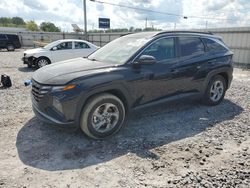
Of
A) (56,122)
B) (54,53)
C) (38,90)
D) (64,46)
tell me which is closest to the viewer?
(56,122)

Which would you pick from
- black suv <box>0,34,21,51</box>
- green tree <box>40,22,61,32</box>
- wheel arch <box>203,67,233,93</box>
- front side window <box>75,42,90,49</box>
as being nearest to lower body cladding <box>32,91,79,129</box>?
wheel arch <box>203,67,233,93</box>

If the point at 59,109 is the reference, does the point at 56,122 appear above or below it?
below

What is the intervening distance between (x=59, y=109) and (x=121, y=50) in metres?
1.74

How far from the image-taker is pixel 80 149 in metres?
3.60

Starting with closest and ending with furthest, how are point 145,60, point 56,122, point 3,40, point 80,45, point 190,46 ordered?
point 56,122, point 145,60, point 190,46, point 80,45, point 3,40

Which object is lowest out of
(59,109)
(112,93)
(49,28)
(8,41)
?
(59,109)

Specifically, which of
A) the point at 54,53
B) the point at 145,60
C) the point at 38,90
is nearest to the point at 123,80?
the point at 145,60

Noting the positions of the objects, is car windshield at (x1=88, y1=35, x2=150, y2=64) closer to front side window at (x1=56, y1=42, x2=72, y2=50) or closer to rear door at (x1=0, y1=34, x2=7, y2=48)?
front side window at (x1=56, y1=42, x2=72, y2=50)

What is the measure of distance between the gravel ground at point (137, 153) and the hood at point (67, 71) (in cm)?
99

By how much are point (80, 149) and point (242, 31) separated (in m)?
13.6

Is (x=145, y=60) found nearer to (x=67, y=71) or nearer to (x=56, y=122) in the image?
(x=67, y=71)

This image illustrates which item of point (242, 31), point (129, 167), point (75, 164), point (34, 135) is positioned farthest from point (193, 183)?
point (242, 31)

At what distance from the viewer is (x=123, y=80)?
12.9ft

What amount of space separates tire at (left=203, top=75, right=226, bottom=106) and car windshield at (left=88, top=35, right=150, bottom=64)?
→ 2088 mm
